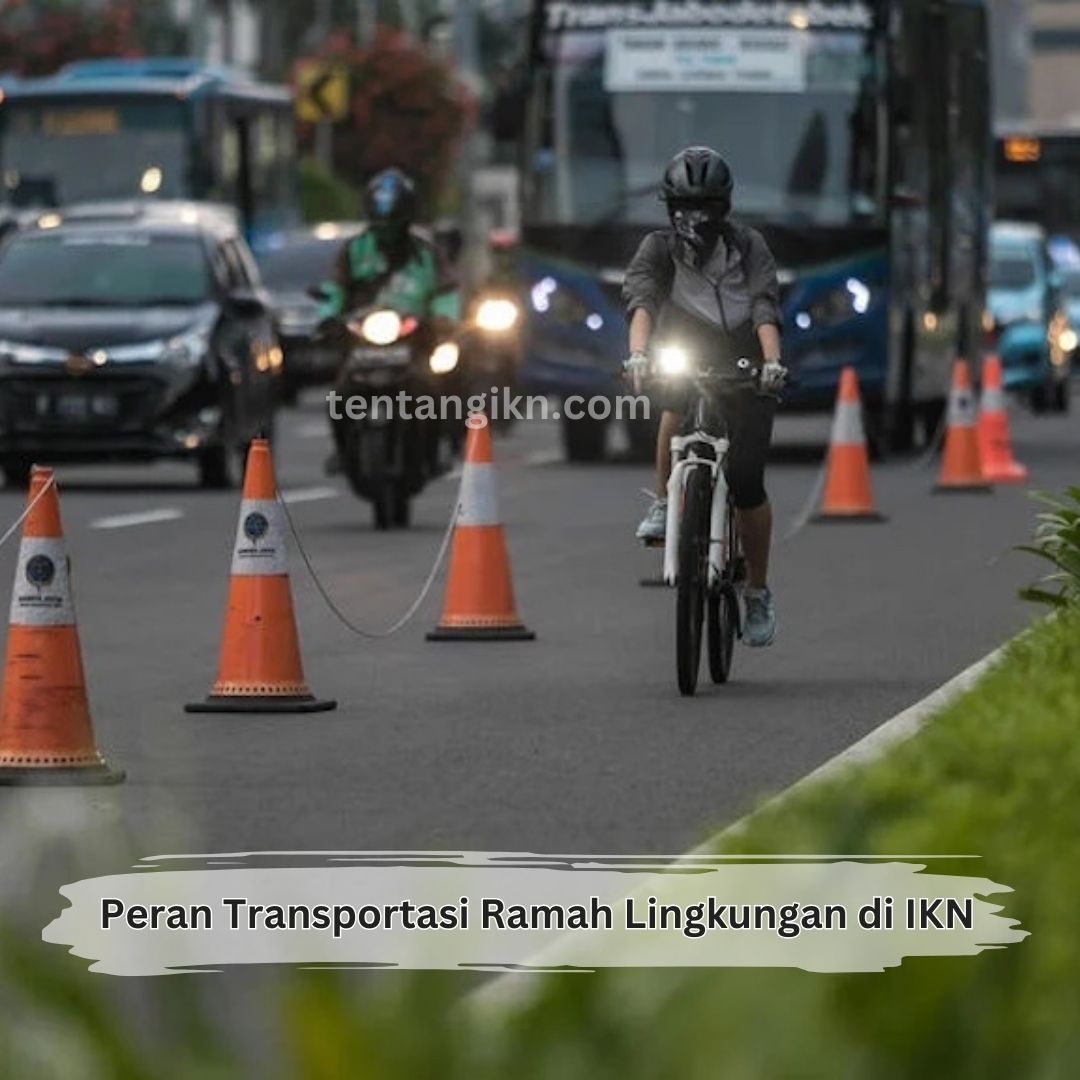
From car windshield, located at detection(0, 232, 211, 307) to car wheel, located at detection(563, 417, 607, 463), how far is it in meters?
4.61

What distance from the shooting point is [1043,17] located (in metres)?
159

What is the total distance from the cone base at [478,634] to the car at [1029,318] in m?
27.4

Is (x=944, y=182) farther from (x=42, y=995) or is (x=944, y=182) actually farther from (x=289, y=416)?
(x=42, y=995)

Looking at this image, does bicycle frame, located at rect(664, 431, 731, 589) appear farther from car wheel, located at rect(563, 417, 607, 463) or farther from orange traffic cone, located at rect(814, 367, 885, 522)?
car wheel, located at rect(563, 417, 607, 463)

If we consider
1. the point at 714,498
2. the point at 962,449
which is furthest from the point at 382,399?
the point at 714,498

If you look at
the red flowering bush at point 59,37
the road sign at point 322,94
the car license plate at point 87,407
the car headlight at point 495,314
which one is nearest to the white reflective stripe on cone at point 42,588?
the car license plate at point 87,407

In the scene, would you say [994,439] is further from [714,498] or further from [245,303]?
[714,498]

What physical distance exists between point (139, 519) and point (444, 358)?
193 centimetres

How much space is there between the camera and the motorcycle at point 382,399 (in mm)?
22328

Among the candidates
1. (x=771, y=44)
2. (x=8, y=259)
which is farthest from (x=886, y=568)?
(x=771, y=44)

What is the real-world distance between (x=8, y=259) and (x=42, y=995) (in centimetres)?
2491

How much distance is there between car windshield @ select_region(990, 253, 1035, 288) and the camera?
46.9m

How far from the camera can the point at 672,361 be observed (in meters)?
13.3

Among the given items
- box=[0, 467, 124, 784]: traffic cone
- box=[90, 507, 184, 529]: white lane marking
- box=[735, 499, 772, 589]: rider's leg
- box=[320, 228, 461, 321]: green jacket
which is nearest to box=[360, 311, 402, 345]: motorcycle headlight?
box=[320, 228, 461, 321]: green jacket
